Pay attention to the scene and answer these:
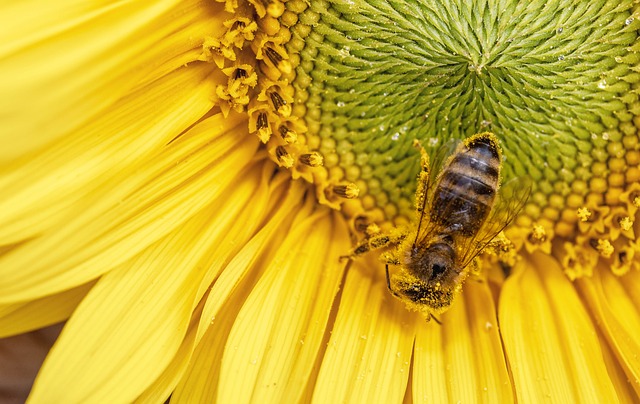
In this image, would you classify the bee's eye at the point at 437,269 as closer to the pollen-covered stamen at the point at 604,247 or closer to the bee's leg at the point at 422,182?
the bee's leg at the point at 422,182

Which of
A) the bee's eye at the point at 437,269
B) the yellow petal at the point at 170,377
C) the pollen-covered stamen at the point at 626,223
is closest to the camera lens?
the yellow petal at the point at 170,377

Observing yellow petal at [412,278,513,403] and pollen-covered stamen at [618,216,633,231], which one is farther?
pollen-covered stamen at [618,216,633,231]

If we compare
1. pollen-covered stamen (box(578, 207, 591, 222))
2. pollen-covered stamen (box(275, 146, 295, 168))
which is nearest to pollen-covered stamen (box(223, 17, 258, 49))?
pollen-covered stamen (box(275, 146, 295, 168))

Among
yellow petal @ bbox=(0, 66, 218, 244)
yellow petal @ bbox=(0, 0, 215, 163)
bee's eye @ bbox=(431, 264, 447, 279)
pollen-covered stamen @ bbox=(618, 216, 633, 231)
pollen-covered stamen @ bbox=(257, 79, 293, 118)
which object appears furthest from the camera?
pollen-covered stamen @ bbox=(618, 216, 633, 231)

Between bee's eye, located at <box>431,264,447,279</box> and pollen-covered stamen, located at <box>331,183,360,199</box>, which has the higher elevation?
pollen-covered stamen, located at <box>331,183,360,199</box>

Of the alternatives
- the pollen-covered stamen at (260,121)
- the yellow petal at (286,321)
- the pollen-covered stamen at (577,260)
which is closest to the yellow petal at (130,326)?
the yellow petal at (286,321)

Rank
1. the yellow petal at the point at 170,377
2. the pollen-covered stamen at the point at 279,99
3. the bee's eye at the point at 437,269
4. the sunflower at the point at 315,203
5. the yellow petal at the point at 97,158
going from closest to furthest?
the yellow petal at the point at 97,158, the sunflower at the point at 315,203, the yellow petal at the point at 170,377, the bee's eye at the point at 437,269, the pollen-covered stamen at the point at 279,99

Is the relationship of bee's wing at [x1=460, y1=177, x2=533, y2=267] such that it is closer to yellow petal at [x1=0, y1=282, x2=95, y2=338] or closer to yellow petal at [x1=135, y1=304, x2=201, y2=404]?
yellow petal at [x1=135, y1=304, x2=201, y2=404]
